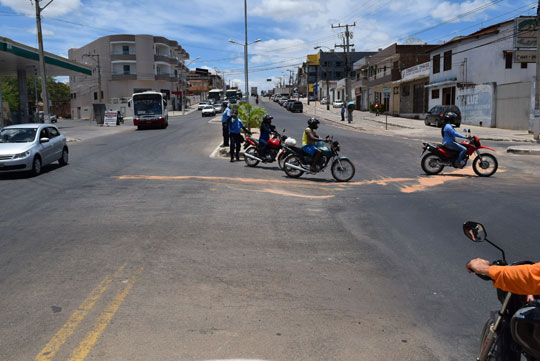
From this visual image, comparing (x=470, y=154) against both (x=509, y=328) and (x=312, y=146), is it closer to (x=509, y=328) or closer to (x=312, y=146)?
(x=312, y=146)

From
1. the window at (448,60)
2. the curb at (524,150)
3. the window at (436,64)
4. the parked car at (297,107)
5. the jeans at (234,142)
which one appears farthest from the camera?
the parked car at (297,107)

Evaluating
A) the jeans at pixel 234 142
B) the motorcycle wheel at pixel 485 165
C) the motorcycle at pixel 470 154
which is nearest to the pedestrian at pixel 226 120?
the jeans at pixel 234 142

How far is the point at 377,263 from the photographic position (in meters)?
6.03

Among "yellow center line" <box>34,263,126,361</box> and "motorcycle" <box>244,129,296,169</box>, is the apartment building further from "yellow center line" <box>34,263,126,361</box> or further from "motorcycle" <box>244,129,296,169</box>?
"yellow center line" <box>34,263,126,361</box>

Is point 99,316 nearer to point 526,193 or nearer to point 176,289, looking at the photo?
point 176,289

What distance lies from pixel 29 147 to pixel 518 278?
1416 cm

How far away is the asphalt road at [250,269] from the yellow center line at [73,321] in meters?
0.02

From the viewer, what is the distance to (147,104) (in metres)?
39.1

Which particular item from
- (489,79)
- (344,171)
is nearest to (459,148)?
(344,171)

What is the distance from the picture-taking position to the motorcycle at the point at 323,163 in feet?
42.4

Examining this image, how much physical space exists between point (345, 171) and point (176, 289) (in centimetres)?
855

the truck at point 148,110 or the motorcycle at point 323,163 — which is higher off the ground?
the truck at point 148,110

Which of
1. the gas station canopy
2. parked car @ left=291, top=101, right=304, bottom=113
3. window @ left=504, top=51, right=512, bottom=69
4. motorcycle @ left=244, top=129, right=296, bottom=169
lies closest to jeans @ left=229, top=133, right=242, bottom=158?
motorcycle @ left=244, top=129, right=296, bottom=169

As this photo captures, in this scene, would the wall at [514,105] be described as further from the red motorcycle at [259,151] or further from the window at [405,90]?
the red motorcycle at [259,151]
